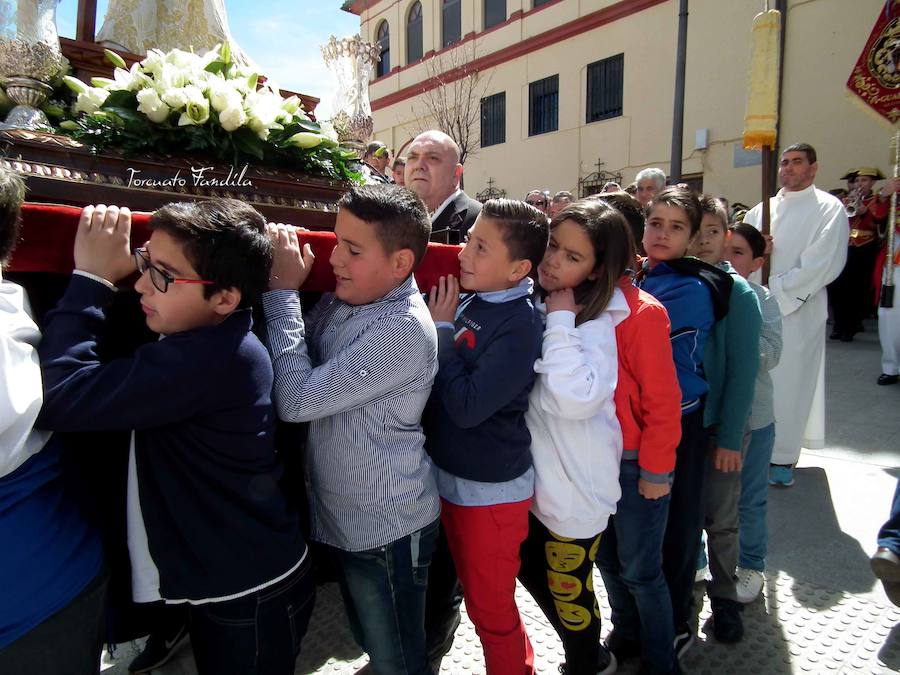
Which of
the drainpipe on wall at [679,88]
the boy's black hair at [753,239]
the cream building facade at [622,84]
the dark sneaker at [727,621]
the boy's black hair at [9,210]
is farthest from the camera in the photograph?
the cream building facade at [622,84]

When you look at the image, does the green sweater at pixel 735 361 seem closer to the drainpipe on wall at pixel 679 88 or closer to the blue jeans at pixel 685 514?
the blue jeans at pixel 685 514

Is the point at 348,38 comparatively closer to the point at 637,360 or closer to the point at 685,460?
the point at 637,360

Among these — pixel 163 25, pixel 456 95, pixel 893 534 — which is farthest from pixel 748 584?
pixel 456 95

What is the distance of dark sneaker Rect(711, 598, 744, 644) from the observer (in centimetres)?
230

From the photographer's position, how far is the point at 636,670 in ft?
7.03

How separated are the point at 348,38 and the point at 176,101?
4.16 ft

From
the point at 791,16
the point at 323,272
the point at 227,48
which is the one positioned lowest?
the point at 323,272

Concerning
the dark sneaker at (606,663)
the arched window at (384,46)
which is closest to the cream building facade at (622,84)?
the arched window at (384,46)

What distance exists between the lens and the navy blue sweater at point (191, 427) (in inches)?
43.7

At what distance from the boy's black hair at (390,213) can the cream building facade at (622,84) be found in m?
9.77

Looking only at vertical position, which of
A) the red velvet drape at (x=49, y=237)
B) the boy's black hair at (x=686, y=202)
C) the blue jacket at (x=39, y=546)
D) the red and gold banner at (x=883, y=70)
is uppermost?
the red and gold banner at (x=883, y=70)

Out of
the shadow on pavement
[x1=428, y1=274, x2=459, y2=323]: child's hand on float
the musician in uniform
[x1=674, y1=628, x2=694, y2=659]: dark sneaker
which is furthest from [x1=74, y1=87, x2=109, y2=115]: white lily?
the musician in uniform

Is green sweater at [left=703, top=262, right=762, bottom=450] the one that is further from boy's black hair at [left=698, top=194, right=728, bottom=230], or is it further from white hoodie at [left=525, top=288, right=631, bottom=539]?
white hoodie at [left=525, top=288, right=631, bottom=539]

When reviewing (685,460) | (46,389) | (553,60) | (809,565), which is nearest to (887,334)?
(809,565)
